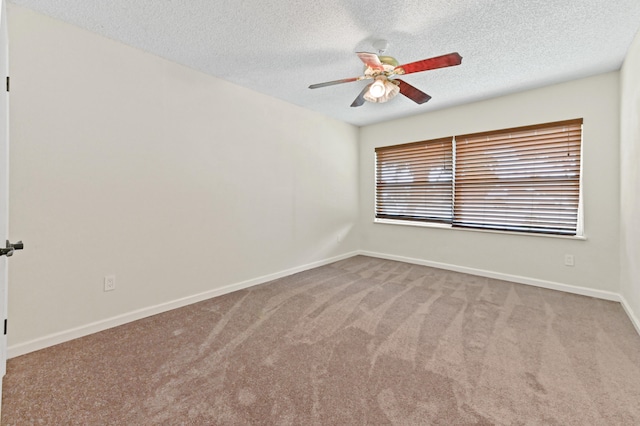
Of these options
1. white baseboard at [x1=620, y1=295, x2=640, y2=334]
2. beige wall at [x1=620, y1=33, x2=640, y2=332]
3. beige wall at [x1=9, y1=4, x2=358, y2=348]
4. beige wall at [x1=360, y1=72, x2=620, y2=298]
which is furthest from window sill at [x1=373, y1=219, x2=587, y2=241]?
beige wall at [x1=9, y1=4, x2=358, y2=348]

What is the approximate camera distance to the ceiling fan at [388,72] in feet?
6.65

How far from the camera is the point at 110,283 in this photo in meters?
2.38

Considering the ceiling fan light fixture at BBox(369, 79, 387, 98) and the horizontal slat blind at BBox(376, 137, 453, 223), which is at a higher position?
the ceiling fan light fixture at BBox(369, 79, 387, 98)

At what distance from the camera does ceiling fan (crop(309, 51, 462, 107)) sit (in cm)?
203

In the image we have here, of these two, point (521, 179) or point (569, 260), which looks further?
point (521, 179)

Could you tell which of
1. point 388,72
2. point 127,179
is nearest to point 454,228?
point 388,72

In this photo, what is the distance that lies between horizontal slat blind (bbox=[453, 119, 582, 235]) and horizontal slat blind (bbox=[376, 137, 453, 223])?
0.17 metres

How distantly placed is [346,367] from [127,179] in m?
2.33

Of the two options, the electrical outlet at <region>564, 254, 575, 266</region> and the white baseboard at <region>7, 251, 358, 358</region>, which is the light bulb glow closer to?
the white baseboard at <region>7, 251, 358, 358</region>

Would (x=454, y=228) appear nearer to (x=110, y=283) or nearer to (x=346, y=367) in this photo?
(x=346, y=367)

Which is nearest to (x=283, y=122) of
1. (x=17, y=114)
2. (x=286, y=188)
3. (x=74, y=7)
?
(x=286, y=188)

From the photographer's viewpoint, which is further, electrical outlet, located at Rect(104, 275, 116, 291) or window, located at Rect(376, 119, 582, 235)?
window, located at Rect(376, 119, 582, 235)

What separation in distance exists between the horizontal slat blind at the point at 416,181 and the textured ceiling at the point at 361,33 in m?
1.31

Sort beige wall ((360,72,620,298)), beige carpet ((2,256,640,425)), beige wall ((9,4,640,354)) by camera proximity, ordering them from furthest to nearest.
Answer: beige wall ((360,72,620,298)), beige wall ((9,4,640,354)), beige carpet ((2,256,640,425))
